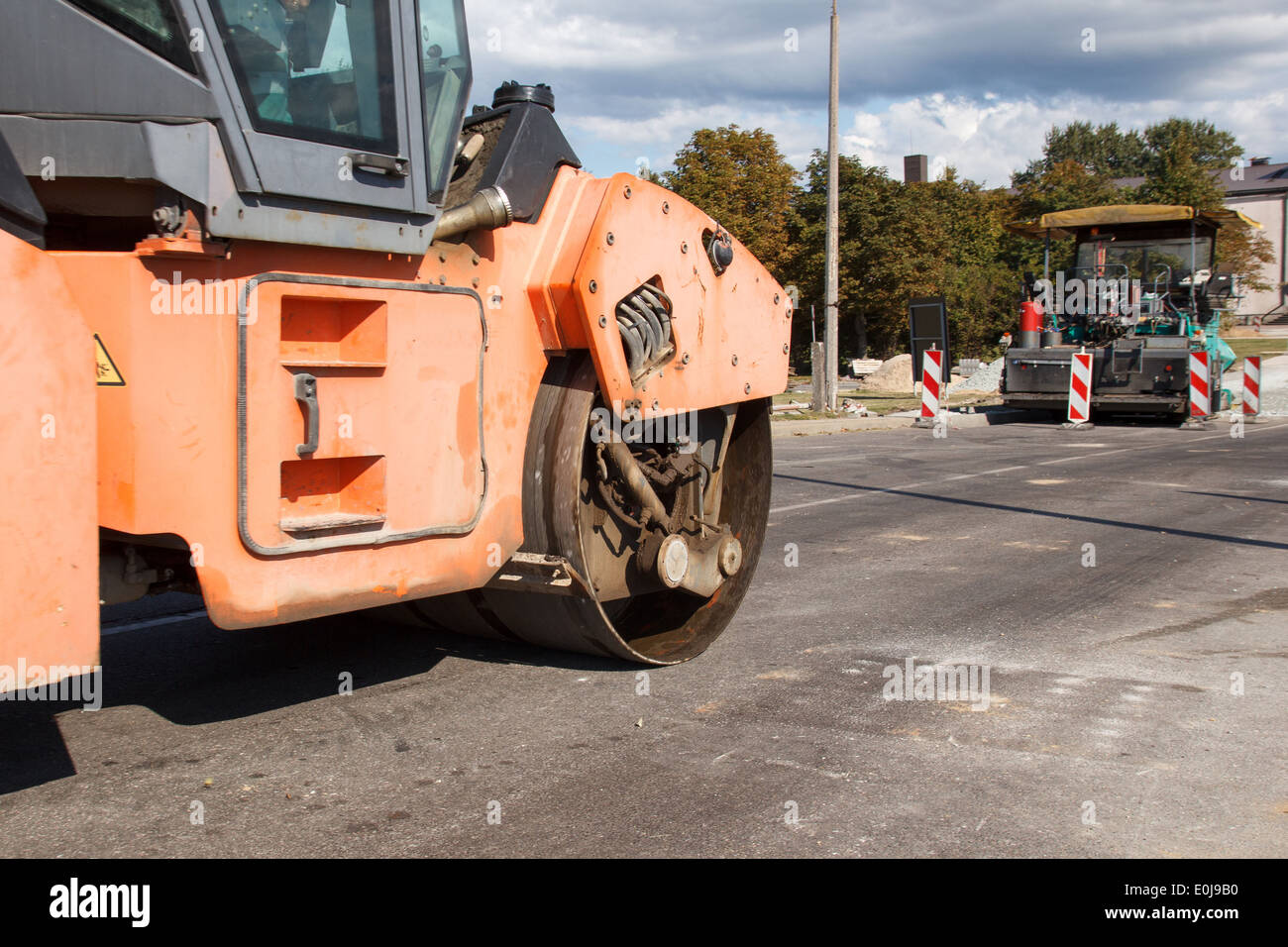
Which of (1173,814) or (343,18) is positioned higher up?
(343,18)

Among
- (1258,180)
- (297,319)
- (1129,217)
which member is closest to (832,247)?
(1129,217)

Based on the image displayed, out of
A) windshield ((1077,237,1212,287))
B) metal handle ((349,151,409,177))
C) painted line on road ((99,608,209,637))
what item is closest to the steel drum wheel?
metal handle ((349,151,409,177))

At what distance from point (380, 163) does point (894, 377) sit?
83.8 ft

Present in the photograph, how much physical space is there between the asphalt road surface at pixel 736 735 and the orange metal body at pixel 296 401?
2.05 feet

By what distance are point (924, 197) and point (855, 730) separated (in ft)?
137

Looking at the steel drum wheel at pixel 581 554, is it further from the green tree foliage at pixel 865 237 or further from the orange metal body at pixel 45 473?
the green tree foliage at pixel 865 237

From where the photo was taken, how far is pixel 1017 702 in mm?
4480

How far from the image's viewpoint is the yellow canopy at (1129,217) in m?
18.8

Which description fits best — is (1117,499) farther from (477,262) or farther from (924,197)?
(924,197)

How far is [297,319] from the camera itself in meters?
3.16

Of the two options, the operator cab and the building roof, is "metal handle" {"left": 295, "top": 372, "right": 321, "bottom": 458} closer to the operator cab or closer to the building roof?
the operator cab

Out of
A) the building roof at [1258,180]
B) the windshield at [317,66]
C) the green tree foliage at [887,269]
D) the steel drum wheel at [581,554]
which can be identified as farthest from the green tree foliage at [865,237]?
the windshield at [317,66]

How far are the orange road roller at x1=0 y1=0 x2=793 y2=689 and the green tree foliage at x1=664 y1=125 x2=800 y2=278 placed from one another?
3709 cm
